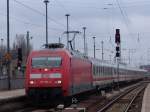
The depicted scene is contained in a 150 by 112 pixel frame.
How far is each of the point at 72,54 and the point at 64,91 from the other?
3.40 metres

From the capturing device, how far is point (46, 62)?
2777 cm

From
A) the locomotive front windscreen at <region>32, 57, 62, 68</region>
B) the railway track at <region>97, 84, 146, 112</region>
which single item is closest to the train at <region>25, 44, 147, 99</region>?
the locomotive front windscreen at <region>32, 57, 62, 68</region>

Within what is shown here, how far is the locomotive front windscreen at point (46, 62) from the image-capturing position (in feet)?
90.5

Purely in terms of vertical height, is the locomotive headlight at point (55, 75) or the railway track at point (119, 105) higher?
the locomotive headlight at point (55, 75)

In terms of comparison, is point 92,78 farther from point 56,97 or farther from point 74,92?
point 56,97

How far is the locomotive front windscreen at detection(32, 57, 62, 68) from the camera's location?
2759 centimetres

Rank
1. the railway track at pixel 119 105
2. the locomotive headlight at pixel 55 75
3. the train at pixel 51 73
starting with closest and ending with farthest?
the train at pixel 51 73 < the locomotive headlight at pixel 55 75 < the railway track at pixel 119 105

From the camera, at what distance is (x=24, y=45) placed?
125188mm

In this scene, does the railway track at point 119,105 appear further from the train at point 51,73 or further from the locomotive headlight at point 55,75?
the locomotive headlight at point 55,75

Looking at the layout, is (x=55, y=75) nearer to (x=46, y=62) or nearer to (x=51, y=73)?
(x=51, y=73)

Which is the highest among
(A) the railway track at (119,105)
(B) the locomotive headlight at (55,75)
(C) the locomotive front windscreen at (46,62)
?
(C) the locomotive front windscreen at (46,62)

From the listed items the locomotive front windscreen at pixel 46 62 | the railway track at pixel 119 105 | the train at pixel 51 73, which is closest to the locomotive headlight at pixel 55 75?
the train at pixel 51 73

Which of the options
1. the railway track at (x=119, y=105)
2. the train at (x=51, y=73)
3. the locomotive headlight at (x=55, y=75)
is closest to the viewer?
the train at (x=51, y=73)

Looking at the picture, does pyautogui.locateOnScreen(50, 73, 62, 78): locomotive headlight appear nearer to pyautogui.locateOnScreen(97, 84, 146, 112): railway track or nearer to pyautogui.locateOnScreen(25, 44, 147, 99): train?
pyautogui.locateOnScreen(25, 44, 147, 99): train
